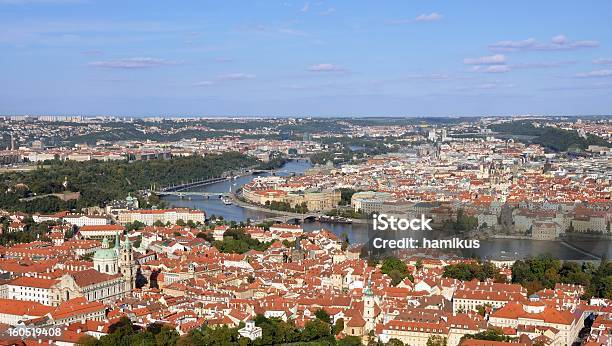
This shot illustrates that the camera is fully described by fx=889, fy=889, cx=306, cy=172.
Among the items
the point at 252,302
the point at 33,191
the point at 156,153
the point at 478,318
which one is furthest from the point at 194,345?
the point at 156,153

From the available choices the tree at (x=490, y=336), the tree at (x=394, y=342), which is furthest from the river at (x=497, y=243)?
the tree at (x=394, y=342)

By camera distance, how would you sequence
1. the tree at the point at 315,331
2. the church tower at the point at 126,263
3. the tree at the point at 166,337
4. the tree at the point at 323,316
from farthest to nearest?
the church tower at the point at 126,263
the tree at the point at 323,316
the tree at the point at 315,331
the tree at the point at 166,337

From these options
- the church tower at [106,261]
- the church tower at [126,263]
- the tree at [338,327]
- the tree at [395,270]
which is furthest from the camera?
the tree at [395,270]

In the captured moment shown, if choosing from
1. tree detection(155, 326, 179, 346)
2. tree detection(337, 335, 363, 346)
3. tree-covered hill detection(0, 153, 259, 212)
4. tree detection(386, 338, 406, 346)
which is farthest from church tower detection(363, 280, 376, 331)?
tree-covered hill detection(0, 153, 259, 212)

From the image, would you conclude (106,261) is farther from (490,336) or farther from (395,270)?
(490,336)

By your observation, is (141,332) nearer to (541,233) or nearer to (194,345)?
(194,345)

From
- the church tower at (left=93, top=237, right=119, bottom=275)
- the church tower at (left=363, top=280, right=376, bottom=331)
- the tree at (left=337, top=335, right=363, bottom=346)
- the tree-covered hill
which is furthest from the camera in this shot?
the tree-covered hill

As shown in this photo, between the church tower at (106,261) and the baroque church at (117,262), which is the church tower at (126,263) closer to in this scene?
the baroque church at (117,262)

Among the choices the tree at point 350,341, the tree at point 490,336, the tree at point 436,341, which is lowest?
the tree at point 350,341

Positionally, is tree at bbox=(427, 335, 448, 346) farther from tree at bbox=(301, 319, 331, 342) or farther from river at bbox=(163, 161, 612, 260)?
river at bbox=(163, 161, 612, 260)

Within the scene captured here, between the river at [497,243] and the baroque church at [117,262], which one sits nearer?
the baroque church at [117,262]
